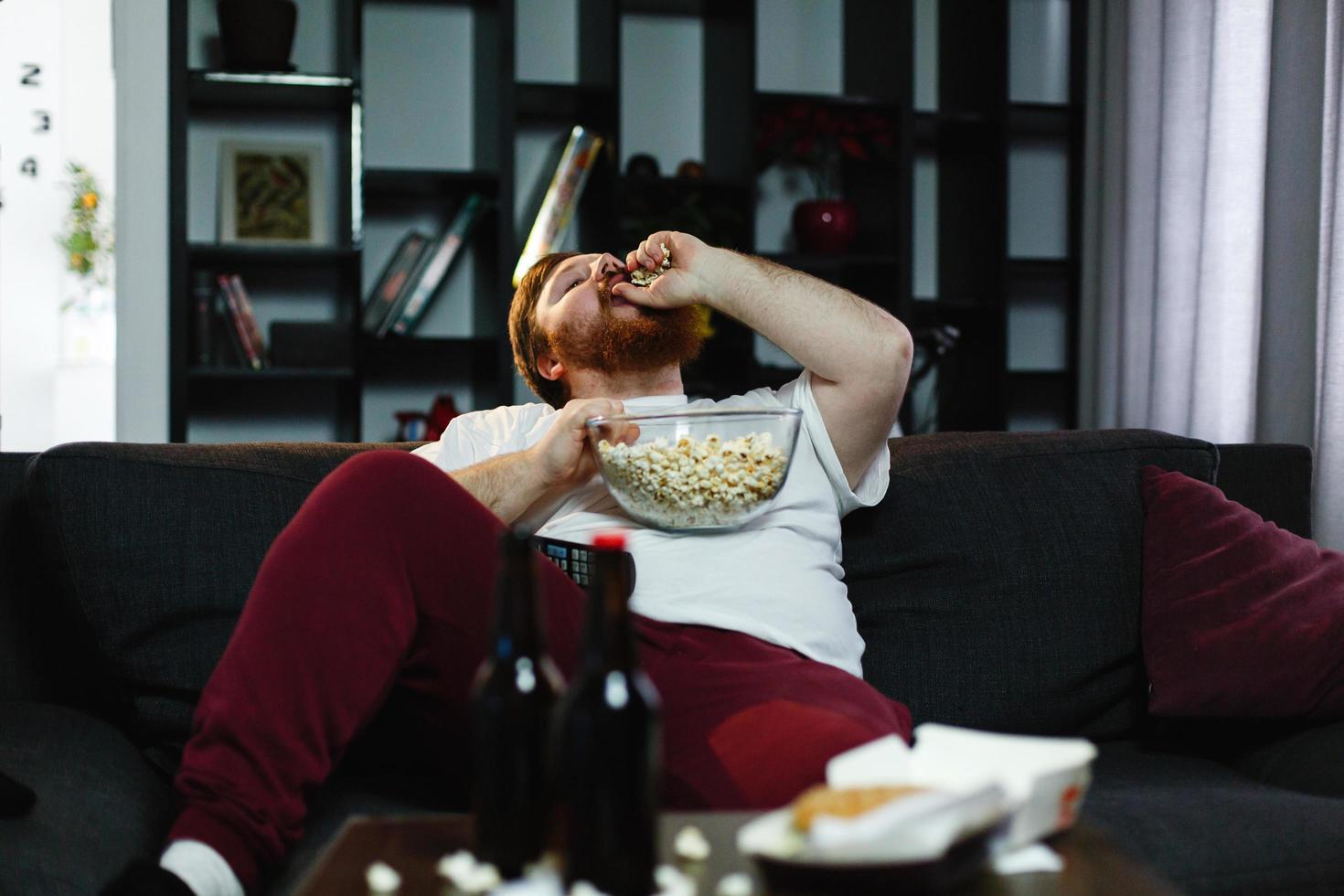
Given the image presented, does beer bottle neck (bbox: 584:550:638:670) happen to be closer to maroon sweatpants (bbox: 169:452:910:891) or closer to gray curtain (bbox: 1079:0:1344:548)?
maroon sweatpants (bbox: 169:452:910:891)

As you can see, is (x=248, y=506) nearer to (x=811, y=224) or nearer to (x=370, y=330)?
(x=370, y=330)

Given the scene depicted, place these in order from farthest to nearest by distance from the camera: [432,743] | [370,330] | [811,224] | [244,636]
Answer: [811,224] → [370,330] → [432,743] → [244,636]

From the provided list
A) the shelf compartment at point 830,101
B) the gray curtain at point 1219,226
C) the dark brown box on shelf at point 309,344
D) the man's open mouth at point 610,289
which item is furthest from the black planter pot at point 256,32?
the gray curtain at point 1219,226

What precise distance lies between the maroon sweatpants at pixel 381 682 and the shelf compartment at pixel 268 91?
94.3 inches

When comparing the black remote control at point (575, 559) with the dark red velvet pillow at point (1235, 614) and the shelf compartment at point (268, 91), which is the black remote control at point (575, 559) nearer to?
the dark red velvet pillow at point (1235, 614)

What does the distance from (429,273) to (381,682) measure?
2.46m

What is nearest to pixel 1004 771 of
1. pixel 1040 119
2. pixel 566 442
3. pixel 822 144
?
pixel 566 442

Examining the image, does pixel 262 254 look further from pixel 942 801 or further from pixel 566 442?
pixel 942 801

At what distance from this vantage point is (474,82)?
373cm

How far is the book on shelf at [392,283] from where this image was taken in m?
3.54

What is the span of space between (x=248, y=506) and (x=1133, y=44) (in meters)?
3.04

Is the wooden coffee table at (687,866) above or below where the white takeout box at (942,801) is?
below

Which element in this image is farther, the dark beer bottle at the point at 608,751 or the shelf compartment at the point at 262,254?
the shelf compartment at the point at 262,254

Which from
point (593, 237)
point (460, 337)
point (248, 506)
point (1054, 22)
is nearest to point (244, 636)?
point (248, 506)
